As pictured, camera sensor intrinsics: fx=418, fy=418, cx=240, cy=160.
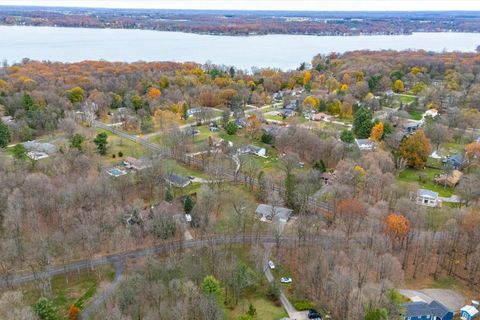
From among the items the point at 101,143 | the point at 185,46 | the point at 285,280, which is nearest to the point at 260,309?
the point at 285,280

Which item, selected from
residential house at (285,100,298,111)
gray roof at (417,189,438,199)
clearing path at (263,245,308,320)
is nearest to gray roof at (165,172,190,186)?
clearing path at (263,245,308,320)

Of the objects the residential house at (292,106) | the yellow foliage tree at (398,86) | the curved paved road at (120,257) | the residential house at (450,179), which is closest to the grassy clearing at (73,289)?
the curved paved road at (120,257)

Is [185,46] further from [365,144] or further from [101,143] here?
[365,144]

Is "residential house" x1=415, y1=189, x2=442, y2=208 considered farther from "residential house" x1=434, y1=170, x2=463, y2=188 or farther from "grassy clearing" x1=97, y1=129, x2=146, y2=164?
"grassy clearing" x1=97, y1=129, x2=146, y2=164

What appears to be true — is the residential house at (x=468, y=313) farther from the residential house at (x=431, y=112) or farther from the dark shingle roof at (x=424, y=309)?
the residential house at (x=431, y=112)

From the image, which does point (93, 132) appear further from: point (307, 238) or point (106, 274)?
point (307, 238)
